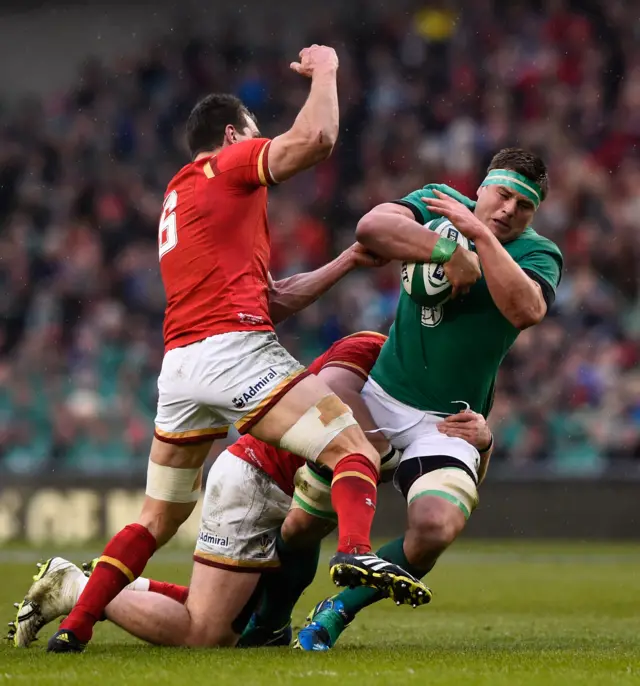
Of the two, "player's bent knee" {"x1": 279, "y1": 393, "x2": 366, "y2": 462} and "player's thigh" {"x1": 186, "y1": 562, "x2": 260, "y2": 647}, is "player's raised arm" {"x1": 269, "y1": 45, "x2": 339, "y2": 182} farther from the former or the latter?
"player's thigh" {"x1": 186, "y1": 562, "x2": 260, "y2": 647}

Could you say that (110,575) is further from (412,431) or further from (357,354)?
Answer: (357,354)

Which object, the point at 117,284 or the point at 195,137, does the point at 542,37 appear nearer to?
the point at 117,284

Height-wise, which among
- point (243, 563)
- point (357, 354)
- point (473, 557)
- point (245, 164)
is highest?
point (245, 164)

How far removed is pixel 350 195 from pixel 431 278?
11.9 m

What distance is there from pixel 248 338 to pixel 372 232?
0.81 metres

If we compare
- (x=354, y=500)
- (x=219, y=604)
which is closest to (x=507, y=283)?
(x=354, y=500)

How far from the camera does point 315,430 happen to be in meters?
5.77

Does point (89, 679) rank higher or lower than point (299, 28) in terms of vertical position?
lower

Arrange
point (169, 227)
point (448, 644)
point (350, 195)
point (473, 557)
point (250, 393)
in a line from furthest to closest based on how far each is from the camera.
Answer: point (350, 195) < point (473, 557) < point (448, 644) < point (169, 227) < point (250, 393)

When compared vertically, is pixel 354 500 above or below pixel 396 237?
below

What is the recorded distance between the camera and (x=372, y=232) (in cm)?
633

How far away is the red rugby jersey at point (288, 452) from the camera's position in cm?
670

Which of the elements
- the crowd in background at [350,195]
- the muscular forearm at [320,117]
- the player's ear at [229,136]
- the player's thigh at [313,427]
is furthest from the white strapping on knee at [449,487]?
the crowd in background at [350,195]

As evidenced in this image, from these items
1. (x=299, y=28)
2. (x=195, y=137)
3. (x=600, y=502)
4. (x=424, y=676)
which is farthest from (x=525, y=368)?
(x=424, y=676)
